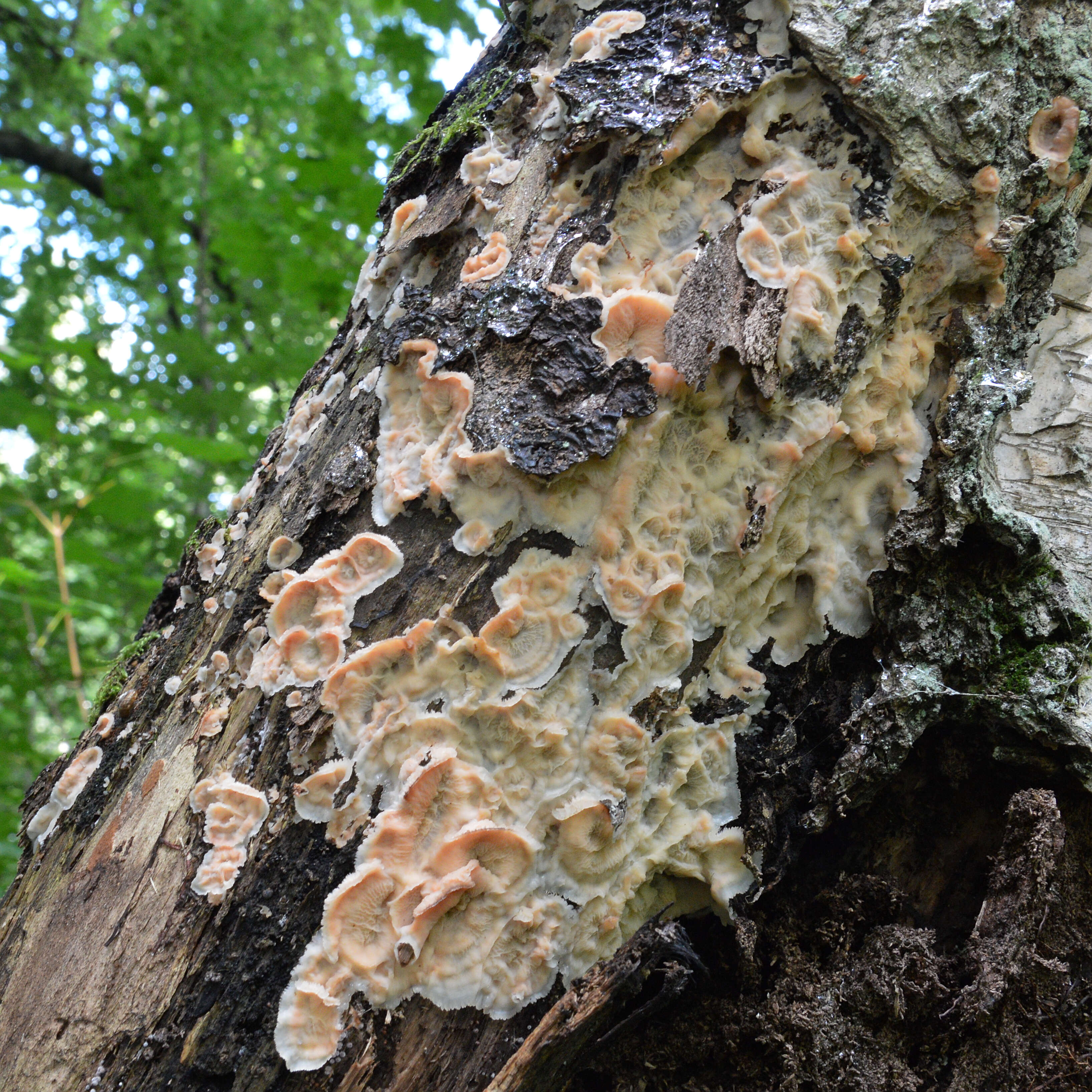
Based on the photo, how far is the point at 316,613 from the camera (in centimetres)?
151

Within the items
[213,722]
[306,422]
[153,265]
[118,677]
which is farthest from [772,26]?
[153,265]

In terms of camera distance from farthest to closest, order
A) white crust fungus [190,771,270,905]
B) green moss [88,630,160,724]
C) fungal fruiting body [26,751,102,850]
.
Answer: green moss [88,630,160,724], fungal fruiting body [26,751,102,850], white crust fungus [190,771,270,905]

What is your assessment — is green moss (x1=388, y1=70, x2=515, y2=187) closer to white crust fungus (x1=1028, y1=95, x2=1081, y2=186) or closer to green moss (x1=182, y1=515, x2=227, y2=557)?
green moss (x1=182, y1=515, x2=227, y2=557)

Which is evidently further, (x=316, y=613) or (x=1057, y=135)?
(x=1057, y=135)

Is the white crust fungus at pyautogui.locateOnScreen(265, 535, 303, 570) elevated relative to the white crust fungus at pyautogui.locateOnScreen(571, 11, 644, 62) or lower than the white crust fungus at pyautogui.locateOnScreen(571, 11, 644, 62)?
lower

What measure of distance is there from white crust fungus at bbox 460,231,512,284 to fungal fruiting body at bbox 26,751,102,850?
1352mm

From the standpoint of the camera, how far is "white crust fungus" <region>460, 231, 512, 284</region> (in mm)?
1624

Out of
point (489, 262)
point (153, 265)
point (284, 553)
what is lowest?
point (284, 553)

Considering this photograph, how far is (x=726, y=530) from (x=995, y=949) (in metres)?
1.01

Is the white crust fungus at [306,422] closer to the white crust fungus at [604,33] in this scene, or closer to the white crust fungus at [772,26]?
the white crust fungus at [604,33]

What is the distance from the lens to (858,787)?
1564 mm

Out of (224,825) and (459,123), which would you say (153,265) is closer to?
(459,123)

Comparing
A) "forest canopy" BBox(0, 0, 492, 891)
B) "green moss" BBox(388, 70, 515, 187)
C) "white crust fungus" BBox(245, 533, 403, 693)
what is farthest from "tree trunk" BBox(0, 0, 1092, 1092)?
"forest canopy" BBox(0, 0, 492, 891)

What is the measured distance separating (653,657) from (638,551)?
9.1 inches
